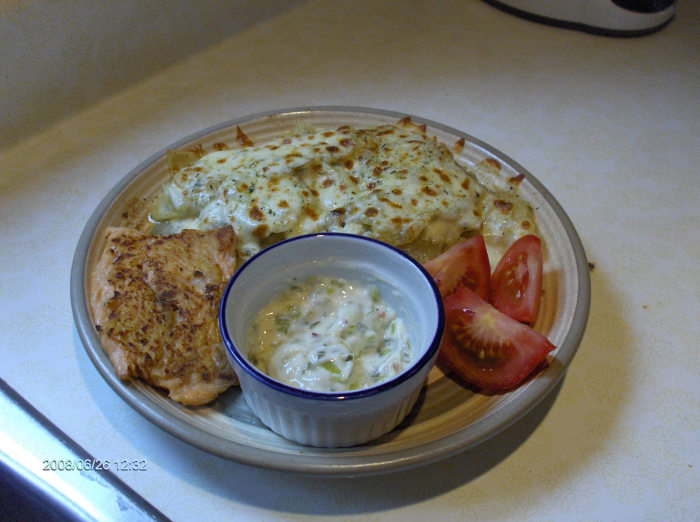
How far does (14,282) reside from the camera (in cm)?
170

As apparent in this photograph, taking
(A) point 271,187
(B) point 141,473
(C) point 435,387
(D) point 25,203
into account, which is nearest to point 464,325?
(C) point 435,387

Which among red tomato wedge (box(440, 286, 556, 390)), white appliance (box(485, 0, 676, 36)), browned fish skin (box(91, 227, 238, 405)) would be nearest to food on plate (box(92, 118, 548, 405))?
browned fish skin (box(91, 227, 238, 405))

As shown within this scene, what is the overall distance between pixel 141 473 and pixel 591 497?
3.60ft

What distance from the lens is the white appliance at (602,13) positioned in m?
3.14

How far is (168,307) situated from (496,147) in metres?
1.75

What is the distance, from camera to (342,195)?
5.45ft

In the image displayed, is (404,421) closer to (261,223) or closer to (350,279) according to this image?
(350,279)

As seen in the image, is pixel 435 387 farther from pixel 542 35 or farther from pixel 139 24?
pixel 542 35

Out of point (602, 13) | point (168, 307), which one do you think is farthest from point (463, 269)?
point (602, 13)

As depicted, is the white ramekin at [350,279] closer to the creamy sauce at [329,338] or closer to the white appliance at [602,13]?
the creamy sauce at [329,338]

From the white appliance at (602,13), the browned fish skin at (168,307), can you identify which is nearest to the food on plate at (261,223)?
the browned fish skin at (168,307)

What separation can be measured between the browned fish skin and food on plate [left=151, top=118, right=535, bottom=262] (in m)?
0.14

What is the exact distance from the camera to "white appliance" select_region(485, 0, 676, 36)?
314cm

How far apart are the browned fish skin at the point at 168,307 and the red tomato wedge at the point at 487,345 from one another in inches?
22.8
